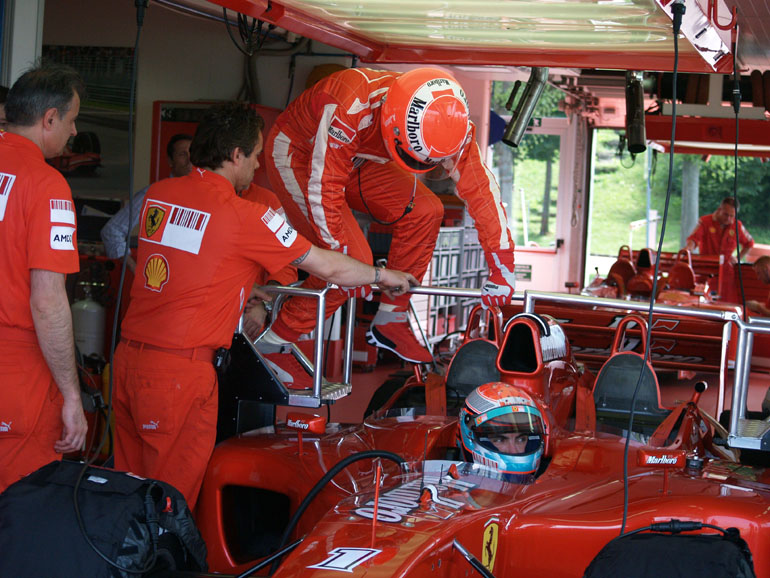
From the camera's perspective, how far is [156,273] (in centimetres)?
337

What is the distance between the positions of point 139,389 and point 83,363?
8.16 feet

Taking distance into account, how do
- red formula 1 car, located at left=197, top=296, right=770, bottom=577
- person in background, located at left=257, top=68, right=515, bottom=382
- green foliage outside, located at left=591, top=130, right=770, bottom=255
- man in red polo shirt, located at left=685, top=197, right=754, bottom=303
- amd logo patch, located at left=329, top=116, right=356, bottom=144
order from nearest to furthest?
red formula 1 car, located at left=197, top=296, right=770, bottom=577 → person in background, located at left=257, top=68, right=515, bottom=382 → amd logo patch, located at left=329, top=116, right=356, bottom=144 → man in red polo shirt, located at left=685, top=197, right=754, bottom=303 → green foliage outside, located at left=591, top=130, right=770, bottom=255

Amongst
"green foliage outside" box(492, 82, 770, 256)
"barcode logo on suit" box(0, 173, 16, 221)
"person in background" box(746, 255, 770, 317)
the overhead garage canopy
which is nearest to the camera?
"barcode logo on suit" box(0, 173, 16, 221)

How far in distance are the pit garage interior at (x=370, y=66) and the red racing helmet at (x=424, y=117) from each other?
0.25m

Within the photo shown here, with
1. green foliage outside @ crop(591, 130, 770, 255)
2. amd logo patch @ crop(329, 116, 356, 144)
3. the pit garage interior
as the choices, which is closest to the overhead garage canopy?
the pit garage interior

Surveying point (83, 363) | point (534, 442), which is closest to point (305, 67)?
point (83, 363)

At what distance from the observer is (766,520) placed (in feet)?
9.00

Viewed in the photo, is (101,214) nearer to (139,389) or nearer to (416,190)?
(416,190)

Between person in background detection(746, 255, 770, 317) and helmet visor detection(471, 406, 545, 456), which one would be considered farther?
person in background detection(746, 255, 770, 317)

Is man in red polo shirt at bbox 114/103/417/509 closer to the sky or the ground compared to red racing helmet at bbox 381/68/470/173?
closer to the ground

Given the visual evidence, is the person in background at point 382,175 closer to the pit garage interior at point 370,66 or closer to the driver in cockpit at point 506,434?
the pit garage interior at point 370,66

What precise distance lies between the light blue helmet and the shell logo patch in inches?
48.5

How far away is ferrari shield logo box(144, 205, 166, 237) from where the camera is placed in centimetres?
340

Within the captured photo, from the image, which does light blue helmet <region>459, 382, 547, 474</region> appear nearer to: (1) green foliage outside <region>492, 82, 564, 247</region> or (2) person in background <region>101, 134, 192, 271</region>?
(2) person in background <region>101, 134, 192, 271</region>
